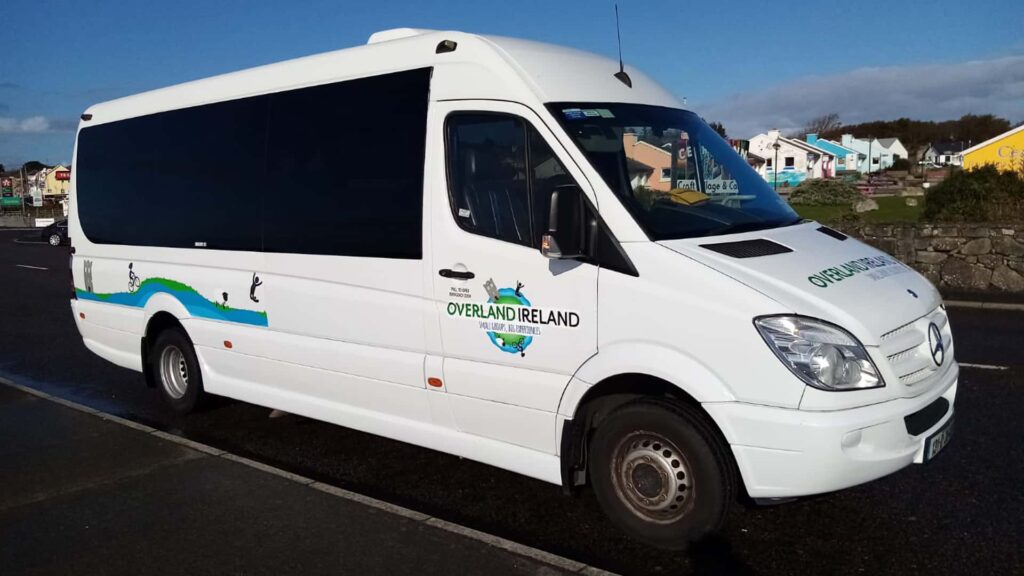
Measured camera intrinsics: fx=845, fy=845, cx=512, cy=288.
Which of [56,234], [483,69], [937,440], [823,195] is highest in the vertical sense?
[823,195]

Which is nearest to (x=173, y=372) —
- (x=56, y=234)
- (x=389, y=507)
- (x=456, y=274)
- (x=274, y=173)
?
(x=274, y=173)

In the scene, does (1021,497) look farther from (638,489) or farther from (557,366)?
(557,366)

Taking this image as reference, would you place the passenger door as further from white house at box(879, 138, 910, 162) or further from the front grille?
white house at box(879, 138, 910, 162)

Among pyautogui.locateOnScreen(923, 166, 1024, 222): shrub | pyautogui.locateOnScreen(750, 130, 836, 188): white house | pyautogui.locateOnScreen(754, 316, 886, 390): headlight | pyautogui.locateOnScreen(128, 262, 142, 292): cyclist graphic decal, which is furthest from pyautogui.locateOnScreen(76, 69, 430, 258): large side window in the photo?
pyautogui.locateOnScreen(750, 130, 836, 188): white house

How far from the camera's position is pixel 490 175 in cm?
475

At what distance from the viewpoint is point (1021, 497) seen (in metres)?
4.81

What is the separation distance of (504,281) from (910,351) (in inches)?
80.7

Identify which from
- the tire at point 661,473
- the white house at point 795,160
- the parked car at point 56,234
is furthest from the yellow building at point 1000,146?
the tire at point 661,473

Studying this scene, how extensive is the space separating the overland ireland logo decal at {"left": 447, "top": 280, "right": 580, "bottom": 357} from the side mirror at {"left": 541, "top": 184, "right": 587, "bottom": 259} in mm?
357

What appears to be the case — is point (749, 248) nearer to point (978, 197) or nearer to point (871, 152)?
point (978, 197)

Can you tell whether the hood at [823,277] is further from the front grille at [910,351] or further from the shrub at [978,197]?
the shrub at [978,197]

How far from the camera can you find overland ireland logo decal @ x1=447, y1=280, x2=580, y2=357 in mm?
4418

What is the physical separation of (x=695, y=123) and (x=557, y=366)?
6.65ft

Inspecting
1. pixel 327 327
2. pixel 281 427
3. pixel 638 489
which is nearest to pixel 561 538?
pixel 638 489
